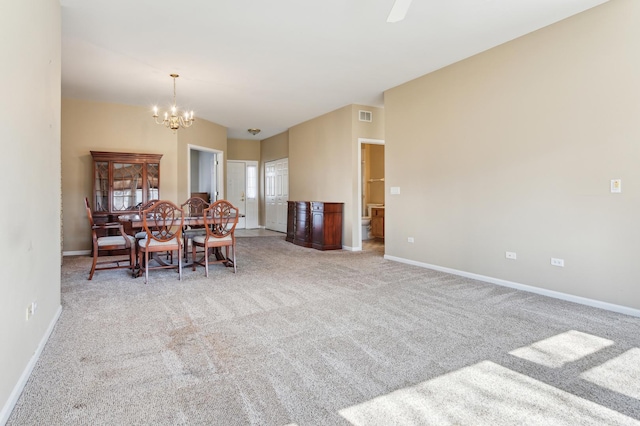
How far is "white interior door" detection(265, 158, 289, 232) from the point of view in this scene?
10.0 metres

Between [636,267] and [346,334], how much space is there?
279 centimetres

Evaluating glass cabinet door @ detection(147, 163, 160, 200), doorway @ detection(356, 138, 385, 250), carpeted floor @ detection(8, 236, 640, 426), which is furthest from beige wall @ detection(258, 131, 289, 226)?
carpeted floor @ detection(8, 236, 640, 426)

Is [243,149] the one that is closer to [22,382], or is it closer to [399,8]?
[399,8]

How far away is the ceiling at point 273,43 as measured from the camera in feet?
11.4

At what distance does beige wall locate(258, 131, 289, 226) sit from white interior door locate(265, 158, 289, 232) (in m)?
0.17

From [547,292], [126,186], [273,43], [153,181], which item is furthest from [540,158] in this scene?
[126,186]

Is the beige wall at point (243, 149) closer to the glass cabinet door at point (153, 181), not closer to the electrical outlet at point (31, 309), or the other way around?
the glass cabinet door at point (153, 181)

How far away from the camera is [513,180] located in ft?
13.6

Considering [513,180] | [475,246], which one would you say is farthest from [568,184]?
[475,246]

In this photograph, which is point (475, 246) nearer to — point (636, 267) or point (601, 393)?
point (636, 267)

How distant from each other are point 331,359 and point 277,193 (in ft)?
27.6

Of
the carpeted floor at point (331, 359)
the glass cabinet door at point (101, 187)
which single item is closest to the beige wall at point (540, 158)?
the carpeted floor at point (331, 359)

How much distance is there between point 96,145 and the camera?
22.1 ft

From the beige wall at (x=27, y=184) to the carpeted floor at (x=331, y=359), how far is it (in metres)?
0.22
